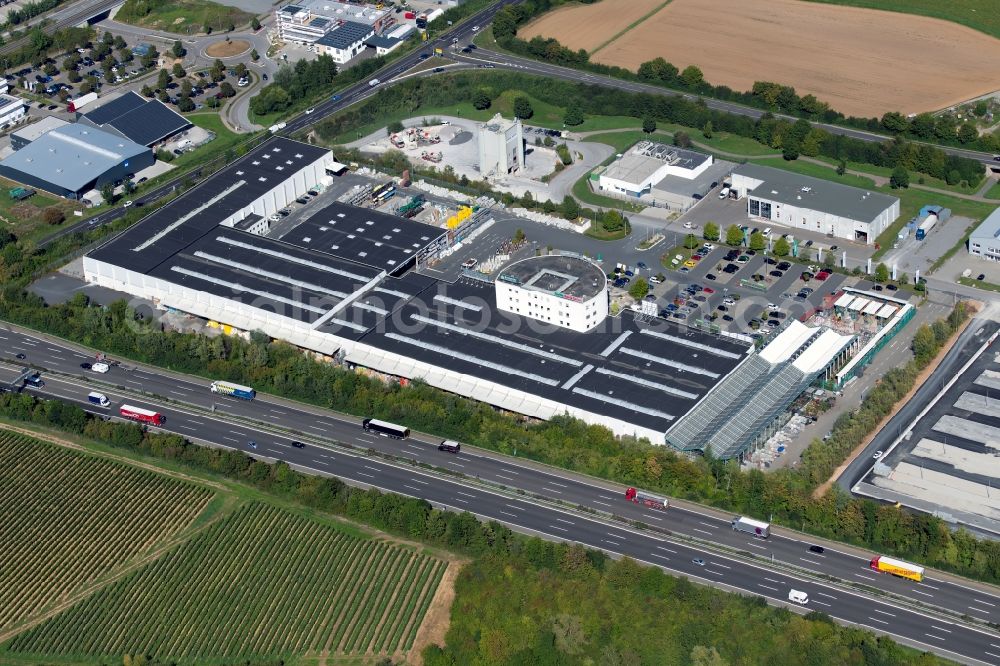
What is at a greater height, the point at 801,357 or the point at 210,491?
the point at 801,357

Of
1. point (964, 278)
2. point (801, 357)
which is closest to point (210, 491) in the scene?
point (801, 357)

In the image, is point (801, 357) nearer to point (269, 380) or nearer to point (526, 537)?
point (526, 537)

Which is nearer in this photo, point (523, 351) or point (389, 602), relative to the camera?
point (389, 602)

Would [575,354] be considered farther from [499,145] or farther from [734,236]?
[499,145]

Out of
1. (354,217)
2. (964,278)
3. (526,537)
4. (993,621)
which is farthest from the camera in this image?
(354,217)

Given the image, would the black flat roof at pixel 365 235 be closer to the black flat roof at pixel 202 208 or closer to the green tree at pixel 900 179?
the black flat roof at pixel 202 208

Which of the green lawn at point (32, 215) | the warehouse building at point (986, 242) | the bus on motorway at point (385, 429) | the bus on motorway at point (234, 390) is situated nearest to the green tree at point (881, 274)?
the warehouse building at point (986, 242)
